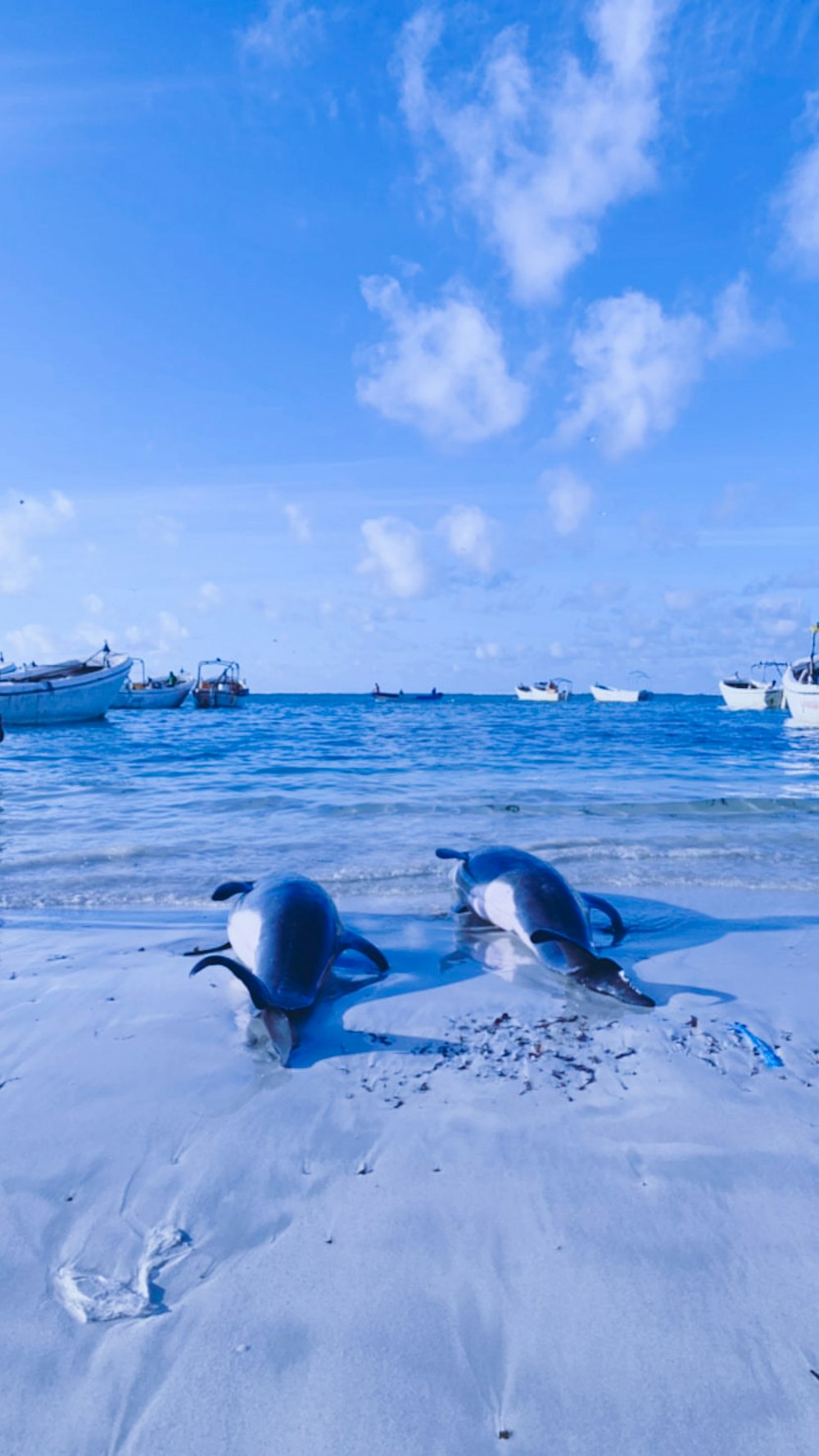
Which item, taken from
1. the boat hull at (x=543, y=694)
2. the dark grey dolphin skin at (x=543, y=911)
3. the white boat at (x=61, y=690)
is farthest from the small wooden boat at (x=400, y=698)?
the dark grey dolphin skin at (x=543, y=911)

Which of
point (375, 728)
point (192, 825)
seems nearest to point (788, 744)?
point (375, 728)

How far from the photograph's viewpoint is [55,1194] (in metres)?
2.67

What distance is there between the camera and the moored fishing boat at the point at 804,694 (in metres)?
38.7

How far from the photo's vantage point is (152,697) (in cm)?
6431

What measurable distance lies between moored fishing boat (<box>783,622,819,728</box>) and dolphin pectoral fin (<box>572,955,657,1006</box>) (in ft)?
127

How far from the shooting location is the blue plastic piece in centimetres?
367

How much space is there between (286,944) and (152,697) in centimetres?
6319

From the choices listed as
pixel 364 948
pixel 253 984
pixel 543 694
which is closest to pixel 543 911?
pixel 364 948

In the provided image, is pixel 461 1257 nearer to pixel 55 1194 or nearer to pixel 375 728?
pixel 55 1194

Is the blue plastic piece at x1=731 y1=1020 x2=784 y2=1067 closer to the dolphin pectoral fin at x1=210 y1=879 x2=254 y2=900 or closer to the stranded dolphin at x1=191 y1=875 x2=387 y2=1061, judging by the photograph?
the stranded dolphin at x1=191 y1=875 x2=387 y2=1061

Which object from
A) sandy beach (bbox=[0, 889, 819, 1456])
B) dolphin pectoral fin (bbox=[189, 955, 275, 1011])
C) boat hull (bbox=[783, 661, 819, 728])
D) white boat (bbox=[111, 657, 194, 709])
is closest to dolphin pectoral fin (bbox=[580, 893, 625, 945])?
sandy beach (bbox=[0, 889, 819, 1456])

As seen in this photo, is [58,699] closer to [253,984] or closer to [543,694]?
[253,984]

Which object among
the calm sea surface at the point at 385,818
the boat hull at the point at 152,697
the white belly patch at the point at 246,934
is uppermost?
the boat hull at the point at 152,697

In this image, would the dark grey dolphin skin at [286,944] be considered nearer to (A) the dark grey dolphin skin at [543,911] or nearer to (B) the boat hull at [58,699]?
(A) the dark grey dolphin skin at [543,911]
